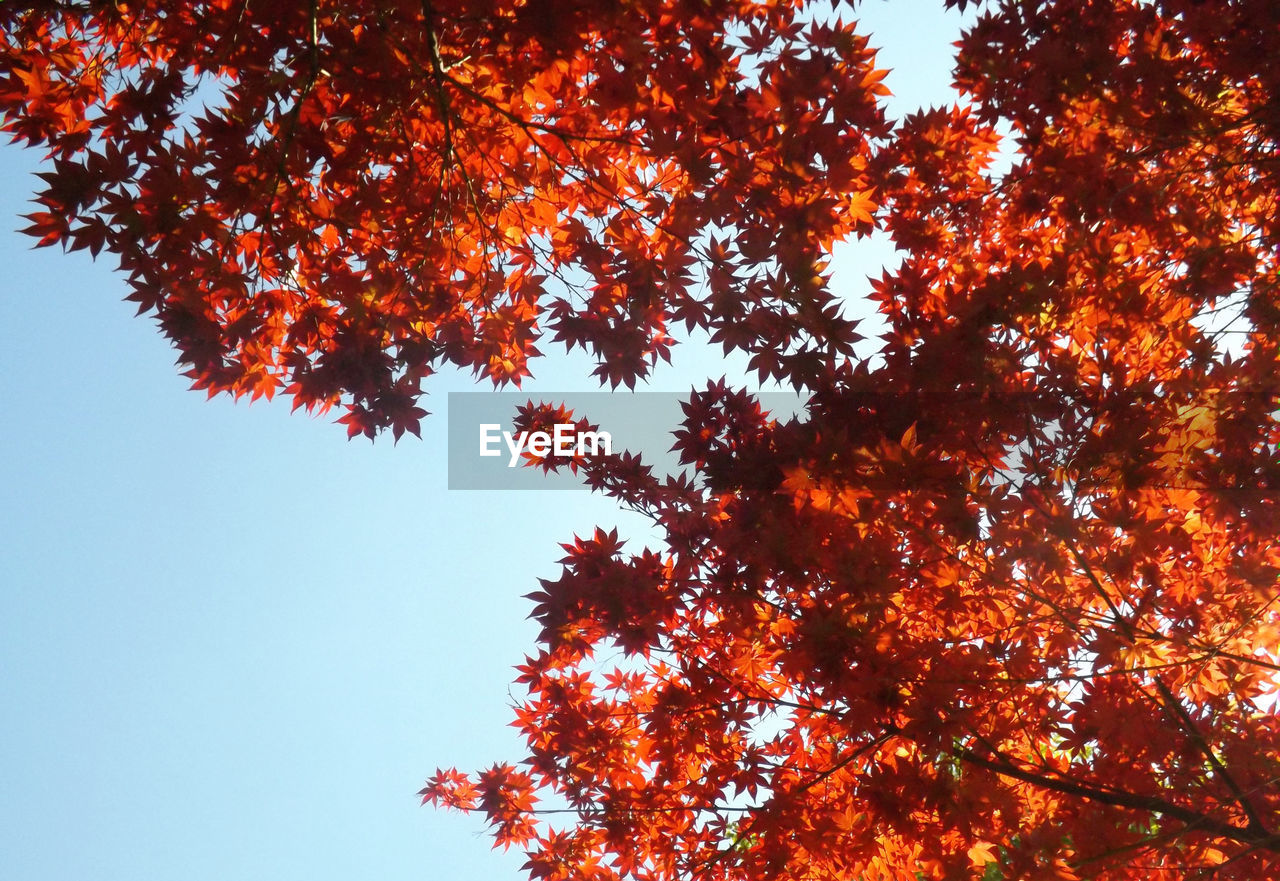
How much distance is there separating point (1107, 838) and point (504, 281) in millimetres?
3958

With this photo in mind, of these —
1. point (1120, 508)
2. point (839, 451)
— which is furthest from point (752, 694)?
point (1120, 508)

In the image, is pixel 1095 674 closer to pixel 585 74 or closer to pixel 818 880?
pixel 818 880

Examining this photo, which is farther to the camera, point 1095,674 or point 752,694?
point 752,694

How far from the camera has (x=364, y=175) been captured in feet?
12.7

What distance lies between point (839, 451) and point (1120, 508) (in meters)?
1.26

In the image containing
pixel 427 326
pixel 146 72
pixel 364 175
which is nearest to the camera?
pixel 146 72

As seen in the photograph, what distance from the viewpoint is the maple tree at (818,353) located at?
3.45 meters

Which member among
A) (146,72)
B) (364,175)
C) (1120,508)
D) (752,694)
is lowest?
(752,694)

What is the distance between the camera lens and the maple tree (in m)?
3.45

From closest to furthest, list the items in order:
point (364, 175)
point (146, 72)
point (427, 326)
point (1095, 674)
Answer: point (1095, 674) < point (146, 72) < point (364, 175) < point (427, 326)

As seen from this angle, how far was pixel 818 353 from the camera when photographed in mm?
3719

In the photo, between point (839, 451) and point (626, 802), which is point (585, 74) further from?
point (626, 802)

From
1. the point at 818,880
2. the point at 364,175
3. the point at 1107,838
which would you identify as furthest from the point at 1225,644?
the point at 364,175

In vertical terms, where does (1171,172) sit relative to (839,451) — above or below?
above
